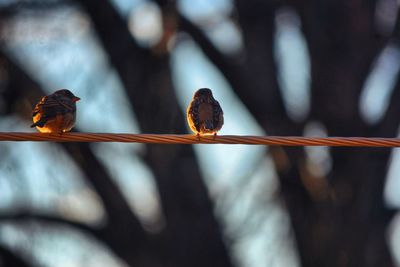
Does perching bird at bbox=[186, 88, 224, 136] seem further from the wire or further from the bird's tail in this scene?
the wire

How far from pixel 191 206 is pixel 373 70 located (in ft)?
8.57

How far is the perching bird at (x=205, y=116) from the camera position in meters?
10.1

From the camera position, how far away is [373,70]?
13305 millimetres

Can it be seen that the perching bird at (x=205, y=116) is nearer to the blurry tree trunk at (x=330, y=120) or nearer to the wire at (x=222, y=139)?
the wire at (x=222, y=139)

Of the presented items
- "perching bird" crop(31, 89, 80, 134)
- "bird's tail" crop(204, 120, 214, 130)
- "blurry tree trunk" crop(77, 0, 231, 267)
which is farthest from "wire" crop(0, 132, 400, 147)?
"blurry tree trunk" crop(77, 0, 231, 267)

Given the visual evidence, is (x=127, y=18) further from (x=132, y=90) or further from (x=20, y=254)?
(x=20, y=254)

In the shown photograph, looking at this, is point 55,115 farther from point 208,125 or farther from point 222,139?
point 222,139

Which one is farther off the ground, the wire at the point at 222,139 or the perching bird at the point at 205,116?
the perching bird at the point at 205,116

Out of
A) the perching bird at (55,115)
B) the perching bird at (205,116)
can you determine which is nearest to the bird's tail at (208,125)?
the perching bird at (205,116)

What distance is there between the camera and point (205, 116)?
10.3 meters

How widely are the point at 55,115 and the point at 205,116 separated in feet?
4.28

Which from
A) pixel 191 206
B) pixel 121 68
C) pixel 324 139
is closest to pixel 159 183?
pixel 191 206

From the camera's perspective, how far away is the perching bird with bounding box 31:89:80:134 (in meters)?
10.1

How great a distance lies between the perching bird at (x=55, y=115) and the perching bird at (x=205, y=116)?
1067 millimetres
